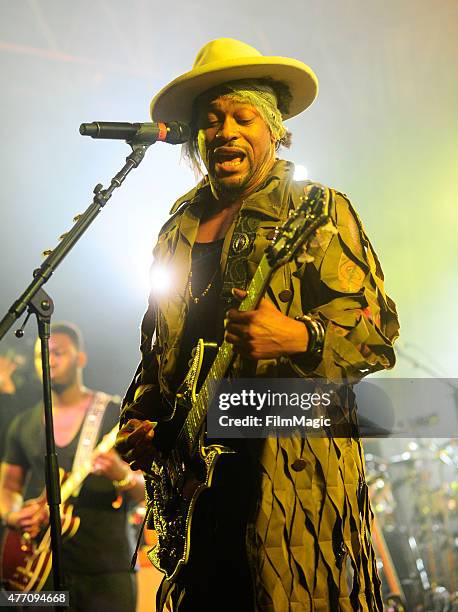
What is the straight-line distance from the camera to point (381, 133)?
2.33 metres

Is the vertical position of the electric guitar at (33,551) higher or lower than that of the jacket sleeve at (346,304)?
lower

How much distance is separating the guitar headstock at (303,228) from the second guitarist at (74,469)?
4.73 ft

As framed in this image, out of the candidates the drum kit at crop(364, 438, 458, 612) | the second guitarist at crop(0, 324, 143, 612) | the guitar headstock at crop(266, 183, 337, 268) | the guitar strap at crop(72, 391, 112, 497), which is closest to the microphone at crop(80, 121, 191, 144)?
the guitar headstock at crop(266, 183, 337, 268)

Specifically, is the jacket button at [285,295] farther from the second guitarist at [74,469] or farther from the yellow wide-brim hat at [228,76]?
the second guitarist at [74,469]

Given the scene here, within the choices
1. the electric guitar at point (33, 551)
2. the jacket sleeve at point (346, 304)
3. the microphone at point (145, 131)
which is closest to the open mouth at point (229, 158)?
the microphone at point (145, 131)

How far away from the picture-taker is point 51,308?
5.51 feet

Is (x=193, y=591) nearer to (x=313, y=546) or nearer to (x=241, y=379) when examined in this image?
(x=313, y=546)

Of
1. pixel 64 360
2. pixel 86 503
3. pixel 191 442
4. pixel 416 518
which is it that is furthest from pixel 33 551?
pixel 416 518

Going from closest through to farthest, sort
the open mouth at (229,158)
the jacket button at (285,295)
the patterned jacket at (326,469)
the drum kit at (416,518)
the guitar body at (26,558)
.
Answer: the patterned jacket at (326,469) → the jacket button at (285,295) → the open mouth at (229,158) → the guitar body at (26,558) → the drum kit at (416,518)

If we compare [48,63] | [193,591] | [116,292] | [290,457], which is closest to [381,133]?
[116,292]

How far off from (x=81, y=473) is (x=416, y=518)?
1513mm

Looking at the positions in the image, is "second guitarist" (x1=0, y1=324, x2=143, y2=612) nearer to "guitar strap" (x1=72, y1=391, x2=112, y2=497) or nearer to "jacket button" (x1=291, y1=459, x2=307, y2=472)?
"guitar strap" (x1=72, y1=391, x2=112, y2=497)

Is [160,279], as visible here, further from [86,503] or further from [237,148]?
[86,503]

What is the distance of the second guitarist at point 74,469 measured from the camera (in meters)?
2.33
